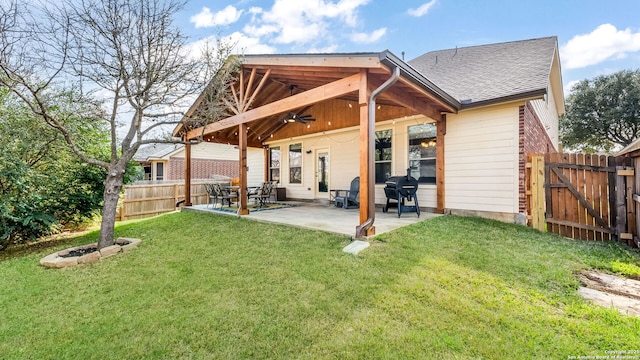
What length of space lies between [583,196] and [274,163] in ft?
31.1

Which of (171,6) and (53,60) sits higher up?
(171,6)

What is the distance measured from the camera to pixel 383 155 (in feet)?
25.3

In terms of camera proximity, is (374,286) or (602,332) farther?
(374,286)

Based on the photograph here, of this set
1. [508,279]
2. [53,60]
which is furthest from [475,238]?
[53,60]

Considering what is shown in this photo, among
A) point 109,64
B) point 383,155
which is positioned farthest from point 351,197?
point 109,64

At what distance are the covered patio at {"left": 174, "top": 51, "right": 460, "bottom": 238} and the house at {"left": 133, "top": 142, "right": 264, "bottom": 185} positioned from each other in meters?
9.37

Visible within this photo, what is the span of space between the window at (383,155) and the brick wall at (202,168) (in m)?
14.1

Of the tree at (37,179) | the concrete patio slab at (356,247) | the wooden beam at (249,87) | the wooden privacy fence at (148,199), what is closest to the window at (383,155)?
the wooden beam at (249,87)

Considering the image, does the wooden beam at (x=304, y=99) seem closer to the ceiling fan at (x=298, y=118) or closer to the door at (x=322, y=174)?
the ceiling fan at (x=298, y=118)

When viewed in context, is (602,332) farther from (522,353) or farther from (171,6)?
(171,6)

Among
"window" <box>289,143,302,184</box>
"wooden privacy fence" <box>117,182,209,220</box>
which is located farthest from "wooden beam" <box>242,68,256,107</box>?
"wooden privacy fence" <box>117,182,209,220</box>

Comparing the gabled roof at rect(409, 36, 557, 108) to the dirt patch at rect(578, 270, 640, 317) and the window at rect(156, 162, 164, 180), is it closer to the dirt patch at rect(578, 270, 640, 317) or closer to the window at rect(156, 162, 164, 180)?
the dirt patch at rect(578, 270, 640, 317)

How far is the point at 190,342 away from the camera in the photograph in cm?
206

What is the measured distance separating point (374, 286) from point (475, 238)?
261 cm
